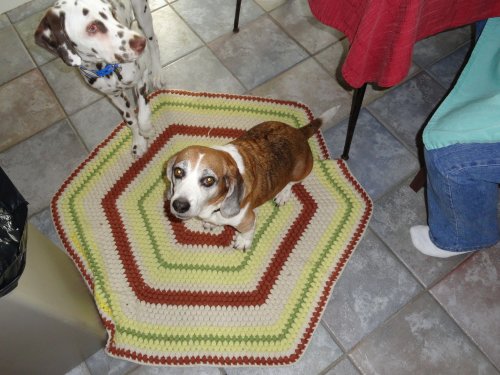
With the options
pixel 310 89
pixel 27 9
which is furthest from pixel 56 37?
pixel 27 9

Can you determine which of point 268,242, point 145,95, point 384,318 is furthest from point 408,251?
point 145,95

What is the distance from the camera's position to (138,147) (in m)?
3.45

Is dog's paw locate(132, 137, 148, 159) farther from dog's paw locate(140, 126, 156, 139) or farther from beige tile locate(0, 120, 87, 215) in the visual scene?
beige tile locate(0, 120, 87, 215)

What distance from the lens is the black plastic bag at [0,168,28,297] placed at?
1660 millimetres

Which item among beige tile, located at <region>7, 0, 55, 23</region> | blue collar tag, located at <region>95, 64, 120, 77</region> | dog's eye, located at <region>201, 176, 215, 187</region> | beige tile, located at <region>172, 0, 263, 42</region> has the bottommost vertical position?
beige tile, located at <region>172, 0, 263, 42</region>

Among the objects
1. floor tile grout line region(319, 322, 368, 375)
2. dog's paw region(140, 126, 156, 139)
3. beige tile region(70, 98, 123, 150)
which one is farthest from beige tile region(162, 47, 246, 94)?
floor tile grout line region(319, 322, 368, 375)

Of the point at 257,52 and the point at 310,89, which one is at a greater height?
the point at 257,52

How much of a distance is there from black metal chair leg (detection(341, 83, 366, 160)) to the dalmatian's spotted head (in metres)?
1.43

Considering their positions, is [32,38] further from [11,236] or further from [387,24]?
[387,24]

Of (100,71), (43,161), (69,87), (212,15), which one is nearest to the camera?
(100,71)

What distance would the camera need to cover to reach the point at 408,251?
317cm

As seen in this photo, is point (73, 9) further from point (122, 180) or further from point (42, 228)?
point (42, 228)

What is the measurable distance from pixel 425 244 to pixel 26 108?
3.53 metres

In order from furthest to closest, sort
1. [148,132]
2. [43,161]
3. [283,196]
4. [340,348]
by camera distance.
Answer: [43,161] < [148,132] < [283,196] < [340,348]
